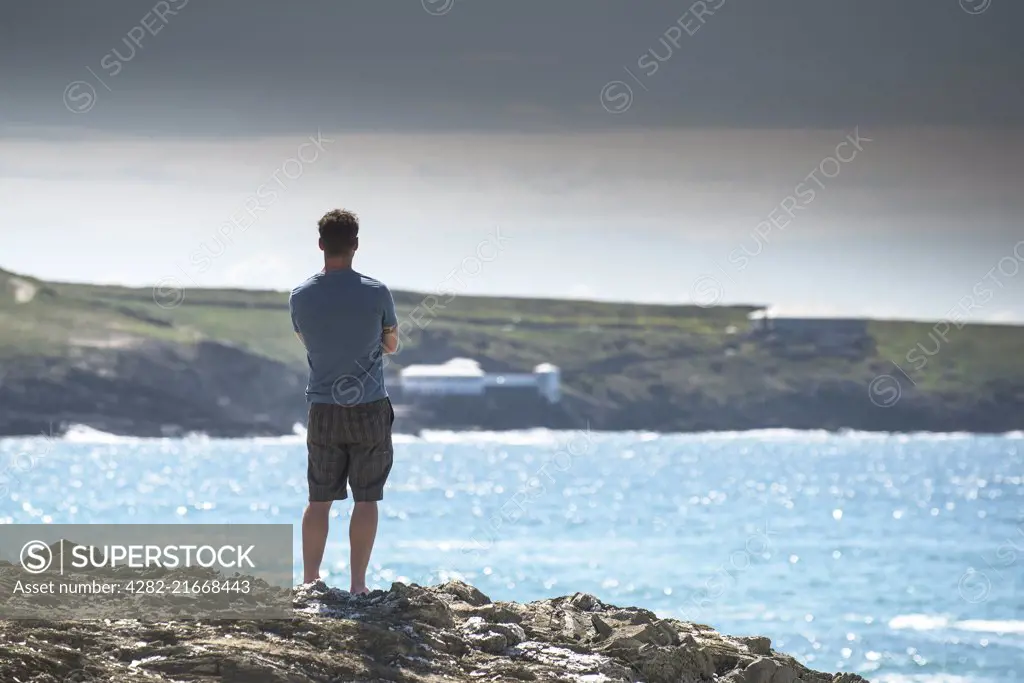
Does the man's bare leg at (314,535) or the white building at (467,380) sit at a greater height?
the white building at (467,380)

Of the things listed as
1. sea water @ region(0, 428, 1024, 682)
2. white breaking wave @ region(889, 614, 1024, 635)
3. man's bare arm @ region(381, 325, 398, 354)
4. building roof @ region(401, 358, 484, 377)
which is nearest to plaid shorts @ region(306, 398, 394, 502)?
man's bare arm @ region(381, 325, 398, 354)

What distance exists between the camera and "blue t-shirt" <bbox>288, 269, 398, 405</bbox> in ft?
28.4

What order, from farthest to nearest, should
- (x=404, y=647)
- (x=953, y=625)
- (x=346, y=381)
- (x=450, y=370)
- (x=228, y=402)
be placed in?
1. (x=450, y=370)
2. (x=228, y=402)
3. (x=953, y=625)
4. (x=346, y=381)
5. (x=404, y=647)

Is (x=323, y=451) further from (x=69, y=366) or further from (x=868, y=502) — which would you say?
(x=69, y=366)

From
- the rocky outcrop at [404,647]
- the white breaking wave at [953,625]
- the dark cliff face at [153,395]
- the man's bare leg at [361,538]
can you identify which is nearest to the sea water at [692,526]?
the white breaking wave at [953,625]

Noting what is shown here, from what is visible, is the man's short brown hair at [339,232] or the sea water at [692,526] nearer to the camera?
the man's short brown hair at [339,232]

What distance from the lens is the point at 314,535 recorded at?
8.83 m

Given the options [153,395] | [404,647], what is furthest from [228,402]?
[404,647]

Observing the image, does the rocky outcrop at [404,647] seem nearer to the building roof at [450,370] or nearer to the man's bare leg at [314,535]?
the man's bare leg at [314,535]

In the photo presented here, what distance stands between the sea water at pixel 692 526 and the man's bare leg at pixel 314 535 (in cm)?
2160

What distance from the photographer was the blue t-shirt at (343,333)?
341 inches

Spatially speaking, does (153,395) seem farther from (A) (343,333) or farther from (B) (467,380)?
(A) (343,333)

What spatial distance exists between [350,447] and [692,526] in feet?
188

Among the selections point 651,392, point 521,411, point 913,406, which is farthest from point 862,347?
point 521,411
